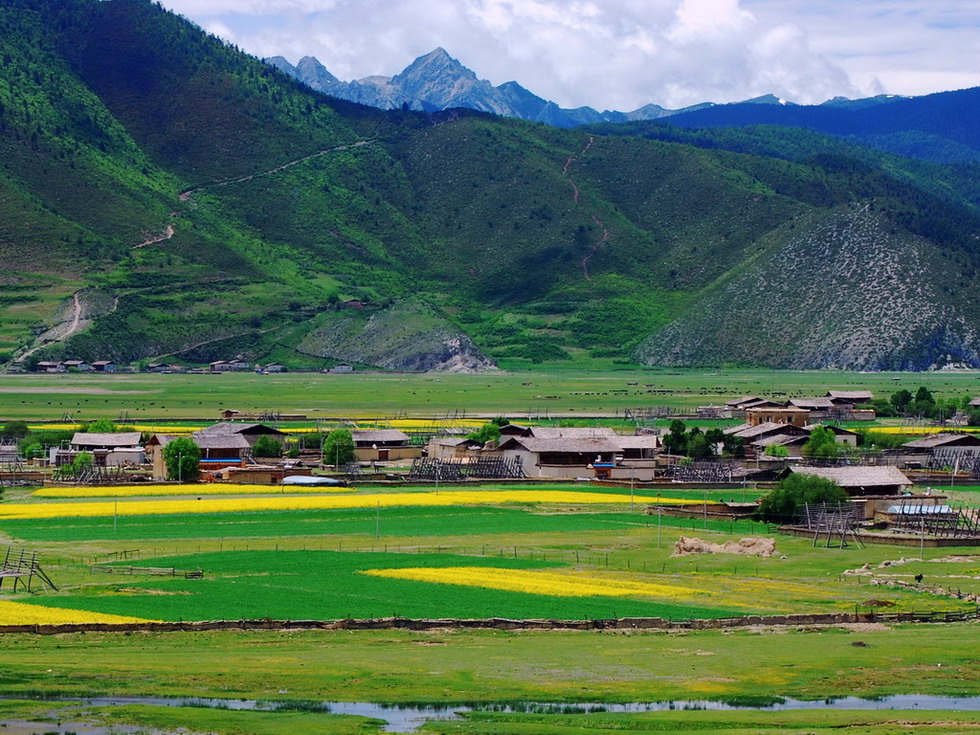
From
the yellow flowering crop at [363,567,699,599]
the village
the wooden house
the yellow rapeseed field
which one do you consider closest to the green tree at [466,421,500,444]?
the village

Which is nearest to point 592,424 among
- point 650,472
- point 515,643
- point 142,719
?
point 650,472

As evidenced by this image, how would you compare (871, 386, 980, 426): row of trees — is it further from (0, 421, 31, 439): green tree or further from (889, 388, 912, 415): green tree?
(0, 421, 31, 439): green tree

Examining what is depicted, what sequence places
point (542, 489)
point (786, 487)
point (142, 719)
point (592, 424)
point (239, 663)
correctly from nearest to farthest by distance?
→ point (142, 719) < point (239, 663) < point (786, 487) < point (542, 489) < point (592, 424)

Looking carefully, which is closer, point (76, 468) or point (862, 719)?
point (862, 719)

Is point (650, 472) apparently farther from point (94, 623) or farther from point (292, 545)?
point (94, 623)

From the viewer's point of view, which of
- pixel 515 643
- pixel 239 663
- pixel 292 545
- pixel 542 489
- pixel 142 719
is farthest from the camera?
pixel 542 489

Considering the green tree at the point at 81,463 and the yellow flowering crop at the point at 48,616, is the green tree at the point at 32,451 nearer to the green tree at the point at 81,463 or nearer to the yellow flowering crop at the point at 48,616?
the green tree at the point at 81,463
